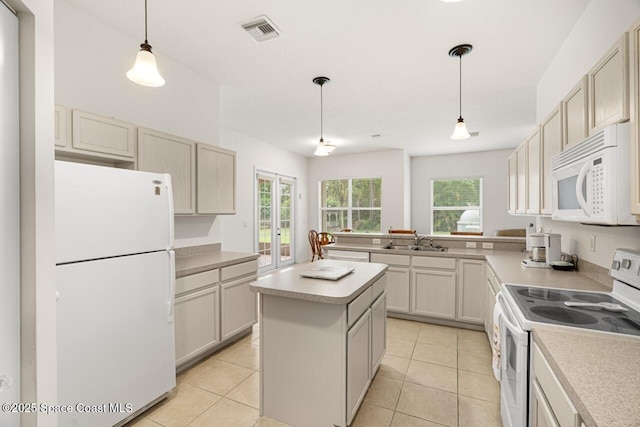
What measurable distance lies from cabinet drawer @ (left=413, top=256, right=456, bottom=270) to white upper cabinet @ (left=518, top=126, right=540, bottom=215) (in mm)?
910

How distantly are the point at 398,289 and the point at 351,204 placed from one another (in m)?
4.42

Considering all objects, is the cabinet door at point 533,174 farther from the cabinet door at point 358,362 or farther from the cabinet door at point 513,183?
the cabinet door at point 358,362

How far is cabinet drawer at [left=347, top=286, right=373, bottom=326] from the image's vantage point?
1.73 m

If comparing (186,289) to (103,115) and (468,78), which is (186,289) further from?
(468,78)

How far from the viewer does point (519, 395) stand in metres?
1.38

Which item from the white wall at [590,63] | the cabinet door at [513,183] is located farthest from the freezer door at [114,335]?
the cabinet door at [513,183]

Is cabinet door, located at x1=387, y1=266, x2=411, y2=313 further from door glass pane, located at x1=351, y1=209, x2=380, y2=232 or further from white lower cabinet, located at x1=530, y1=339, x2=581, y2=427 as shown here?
door glass pane, located at x1=351, y1=209, x2=380, y2=232

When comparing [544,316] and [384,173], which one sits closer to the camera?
[544,316]

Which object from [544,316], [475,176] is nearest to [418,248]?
[544,316]

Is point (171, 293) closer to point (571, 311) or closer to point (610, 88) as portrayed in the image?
point (571, 311)

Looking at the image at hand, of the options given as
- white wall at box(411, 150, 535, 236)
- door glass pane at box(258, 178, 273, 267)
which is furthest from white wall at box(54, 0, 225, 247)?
white wall at box(411, 150, 535, 236)

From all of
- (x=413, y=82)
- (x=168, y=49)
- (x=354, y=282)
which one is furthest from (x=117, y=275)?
(x=413, y=82)

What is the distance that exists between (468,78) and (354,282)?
2.79 meters

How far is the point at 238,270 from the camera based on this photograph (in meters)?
2.91
